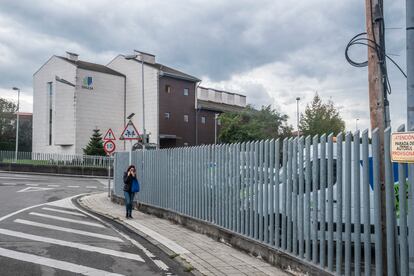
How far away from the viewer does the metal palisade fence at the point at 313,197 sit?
5406 mm

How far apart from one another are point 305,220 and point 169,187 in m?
7.11

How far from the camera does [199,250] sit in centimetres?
915

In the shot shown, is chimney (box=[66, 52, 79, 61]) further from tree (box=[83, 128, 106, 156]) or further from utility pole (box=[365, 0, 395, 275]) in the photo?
utility pole (box=[365, 0, 395, 275])

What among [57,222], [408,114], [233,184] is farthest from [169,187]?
[408,114]

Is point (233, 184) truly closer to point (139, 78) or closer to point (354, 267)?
point (354, 267)

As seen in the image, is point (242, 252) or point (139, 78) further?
point (139, 78)

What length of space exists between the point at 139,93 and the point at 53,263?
156ft

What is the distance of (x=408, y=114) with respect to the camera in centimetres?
478

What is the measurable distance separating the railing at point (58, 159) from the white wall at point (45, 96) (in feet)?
23.4

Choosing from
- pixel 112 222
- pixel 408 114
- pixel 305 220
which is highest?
pixel 408 114

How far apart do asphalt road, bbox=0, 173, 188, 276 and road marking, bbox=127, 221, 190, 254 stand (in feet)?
0.94

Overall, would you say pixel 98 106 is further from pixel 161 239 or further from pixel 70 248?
pixel 70 248

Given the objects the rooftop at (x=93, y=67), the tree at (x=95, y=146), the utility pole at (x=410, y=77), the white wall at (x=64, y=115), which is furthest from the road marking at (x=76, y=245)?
the rooftop at (x=93, y=67)

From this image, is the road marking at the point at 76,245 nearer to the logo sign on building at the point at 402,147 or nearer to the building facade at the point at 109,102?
the logo sign on building at the point at 402,147
